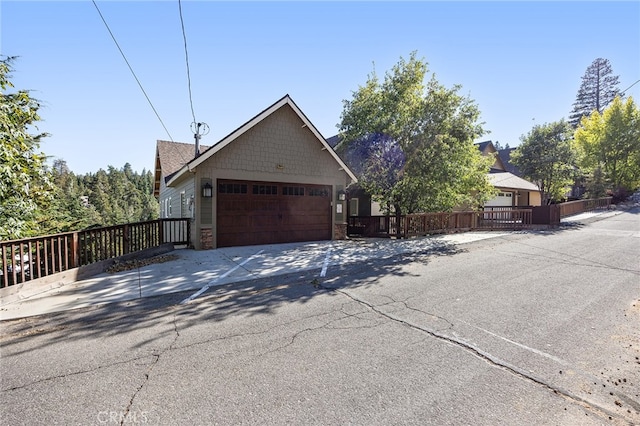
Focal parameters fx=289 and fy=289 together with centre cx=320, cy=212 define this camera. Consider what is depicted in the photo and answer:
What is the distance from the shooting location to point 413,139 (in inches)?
510

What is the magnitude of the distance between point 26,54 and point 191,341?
8907 mm

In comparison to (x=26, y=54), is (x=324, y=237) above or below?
below

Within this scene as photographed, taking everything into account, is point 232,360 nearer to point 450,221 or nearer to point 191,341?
point 191,341

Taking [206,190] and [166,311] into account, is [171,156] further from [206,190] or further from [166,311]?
[166,311]

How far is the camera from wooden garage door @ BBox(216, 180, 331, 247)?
428 inches

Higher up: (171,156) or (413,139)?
(171,156)

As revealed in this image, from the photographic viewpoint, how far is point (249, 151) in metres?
11.2

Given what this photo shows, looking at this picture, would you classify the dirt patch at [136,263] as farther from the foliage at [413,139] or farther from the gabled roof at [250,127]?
→ the foliage at [413,139]

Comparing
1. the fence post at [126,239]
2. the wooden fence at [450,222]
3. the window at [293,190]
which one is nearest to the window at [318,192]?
the window at [293,190]

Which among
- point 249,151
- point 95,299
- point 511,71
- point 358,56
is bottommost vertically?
point 95,299

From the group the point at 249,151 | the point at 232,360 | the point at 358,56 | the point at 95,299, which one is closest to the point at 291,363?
the point at 232,360

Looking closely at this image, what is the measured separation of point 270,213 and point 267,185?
113 centimetres

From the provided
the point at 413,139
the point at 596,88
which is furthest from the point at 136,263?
the point at 596,88

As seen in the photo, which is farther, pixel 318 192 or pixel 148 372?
pixel 318 192
